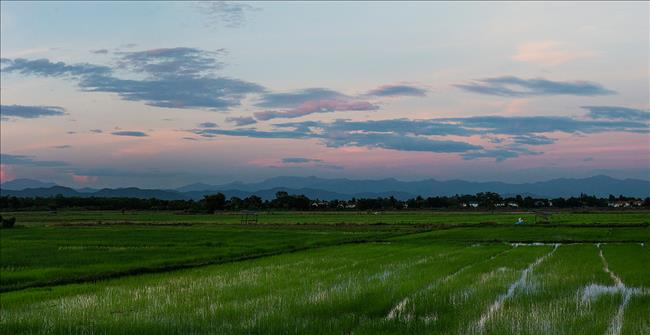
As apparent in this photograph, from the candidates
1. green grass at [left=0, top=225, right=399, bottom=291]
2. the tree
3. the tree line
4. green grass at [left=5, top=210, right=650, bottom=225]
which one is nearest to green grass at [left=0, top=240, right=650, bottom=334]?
green grass at [left=0, top=225, right=399, bottom=291]

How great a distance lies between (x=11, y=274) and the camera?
15.9 m

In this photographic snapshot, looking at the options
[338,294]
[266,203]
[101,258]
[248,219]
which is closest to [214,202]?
[266,203]

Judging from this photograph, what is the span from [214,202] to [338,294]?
86.3 metres

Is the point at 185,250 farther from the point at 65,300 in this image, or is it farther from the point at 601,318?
the point at 601,318

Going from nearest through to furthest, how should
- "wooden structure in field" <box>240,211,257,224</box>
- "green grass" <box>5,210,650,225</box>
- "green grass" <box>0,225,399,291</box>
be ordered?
"green grass" <box>0,225,399,291</box>
"green grass" <box>5,210,650,225</box>
"wooden structure in field" <box>240,211,257,224</box>

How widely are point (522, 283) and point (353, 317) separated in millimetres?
5906

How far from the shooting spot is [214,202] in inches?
3748

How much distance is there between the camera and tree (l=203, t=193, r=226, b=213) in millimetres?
93438

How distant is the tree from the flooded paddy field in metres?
72.6

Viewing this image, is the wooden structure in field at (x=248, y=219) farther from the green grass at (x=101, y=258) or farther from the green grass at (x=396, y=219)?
the green grass at (x=101, y=258)

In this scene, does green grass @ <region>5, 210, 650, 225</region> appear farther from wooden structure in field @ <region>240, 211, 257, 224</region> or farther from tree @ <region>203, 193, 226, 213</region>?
tree @ <region>203, 193, 226, 213</region>

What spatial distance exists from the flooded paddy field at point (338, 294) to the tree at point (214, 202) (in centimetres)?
7264

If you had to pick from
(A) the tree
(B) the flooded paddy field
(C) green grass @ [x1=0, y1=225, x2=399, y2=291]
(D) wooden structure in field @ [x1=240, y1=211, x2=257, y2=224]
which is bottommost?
(D) wooden structure in field @ [x1=240, y1=211, x2=257, y2=224]

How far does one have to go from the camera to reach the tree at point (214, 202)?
307 feet
